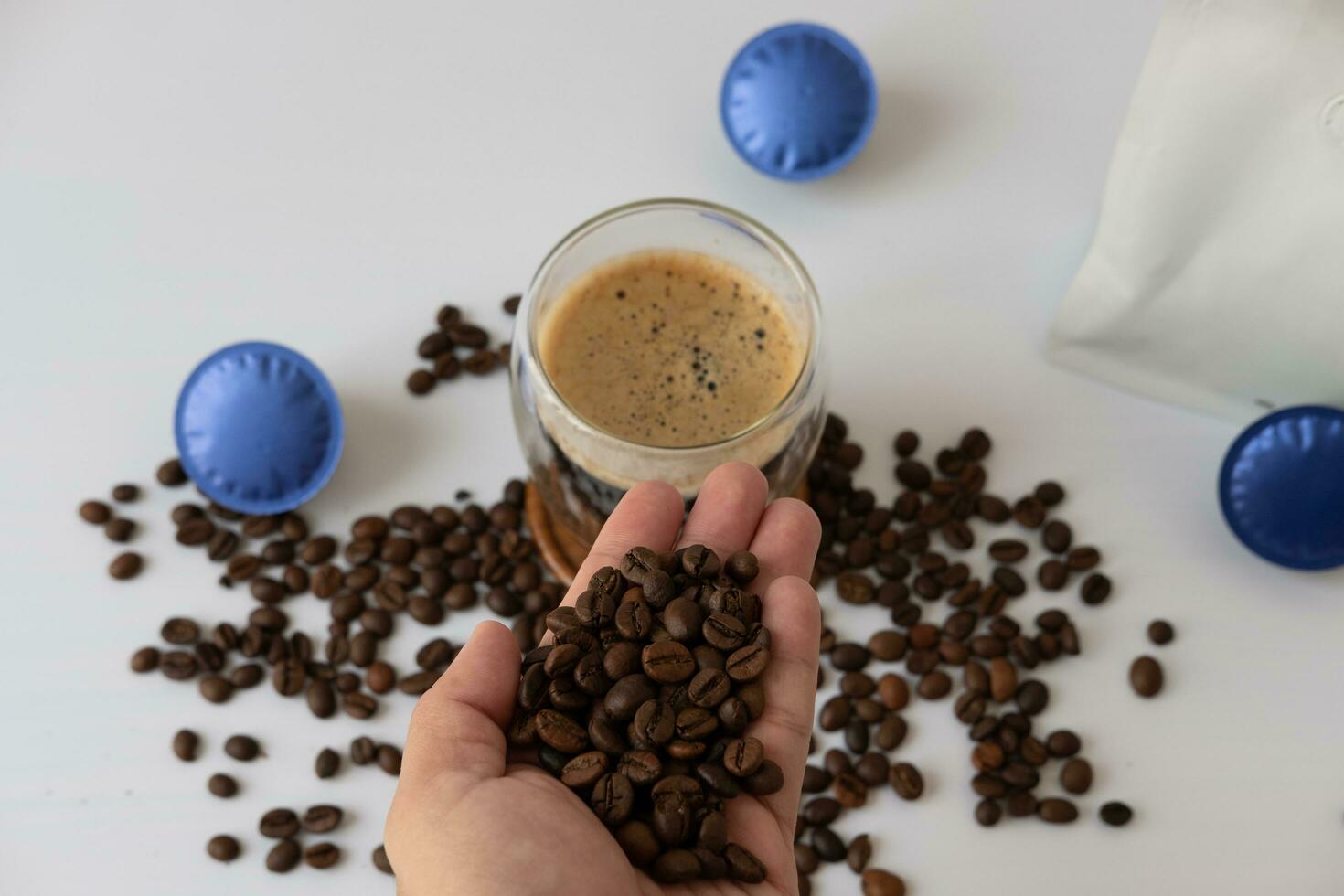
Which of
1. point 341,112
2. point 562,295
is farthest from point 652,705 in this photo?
point 341,112

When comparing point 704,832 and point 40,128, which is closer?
point 704,832

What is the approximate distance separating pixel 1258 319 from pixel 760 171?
0.70 metres

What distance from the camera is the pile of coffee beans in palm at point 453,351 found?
5.65ft

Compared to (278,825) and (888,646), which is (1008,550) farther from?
(278,825)

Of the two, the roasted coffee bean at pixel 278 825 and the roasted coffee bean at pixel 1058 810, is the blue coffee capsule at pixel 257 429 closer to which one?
the roasted coffee bean at pixel 278 825

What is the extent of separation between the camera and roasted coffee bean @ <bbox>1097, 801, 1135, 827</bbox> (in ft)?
5.01

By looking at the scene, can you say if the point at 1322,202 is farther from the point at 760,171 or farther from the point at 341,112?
the point at 341,112

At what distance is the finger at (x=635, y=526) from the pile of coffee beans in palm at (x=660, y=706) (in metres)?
0.04

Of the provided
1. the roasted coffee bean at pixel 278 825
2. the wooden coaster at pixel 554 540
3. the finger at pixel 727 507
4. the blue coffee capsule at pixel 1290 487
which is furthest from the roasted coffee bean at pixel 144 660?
the blue coffee capsule at pixel 1290 487

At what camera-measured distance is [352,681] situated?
159 centimetres

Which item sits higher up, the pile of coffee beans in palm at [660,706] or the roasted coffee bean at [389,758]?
the pile of coffee beans in palm at [660,706]

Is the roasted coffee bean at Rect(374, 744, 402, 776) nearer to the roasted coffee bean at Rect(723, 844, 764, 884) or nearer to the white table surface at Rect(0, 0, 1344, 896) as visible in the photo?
the white table surface at Rect(0, 0, 1344, 896)

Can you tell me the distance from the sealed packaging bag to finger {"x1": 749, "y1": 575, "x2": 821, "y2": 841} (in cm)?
71

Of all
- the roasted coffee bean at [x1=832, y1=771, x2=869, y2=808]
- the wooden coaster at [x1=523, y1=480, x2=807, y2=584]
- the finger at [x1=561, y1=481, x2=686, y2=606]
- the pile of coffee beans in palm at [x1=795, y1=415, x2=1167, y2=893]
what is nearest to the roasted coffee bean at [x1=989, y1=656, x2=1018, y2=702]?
the pile of coffee beans in palm at [x1=795, y1=415, x2=1167, y2=893]
